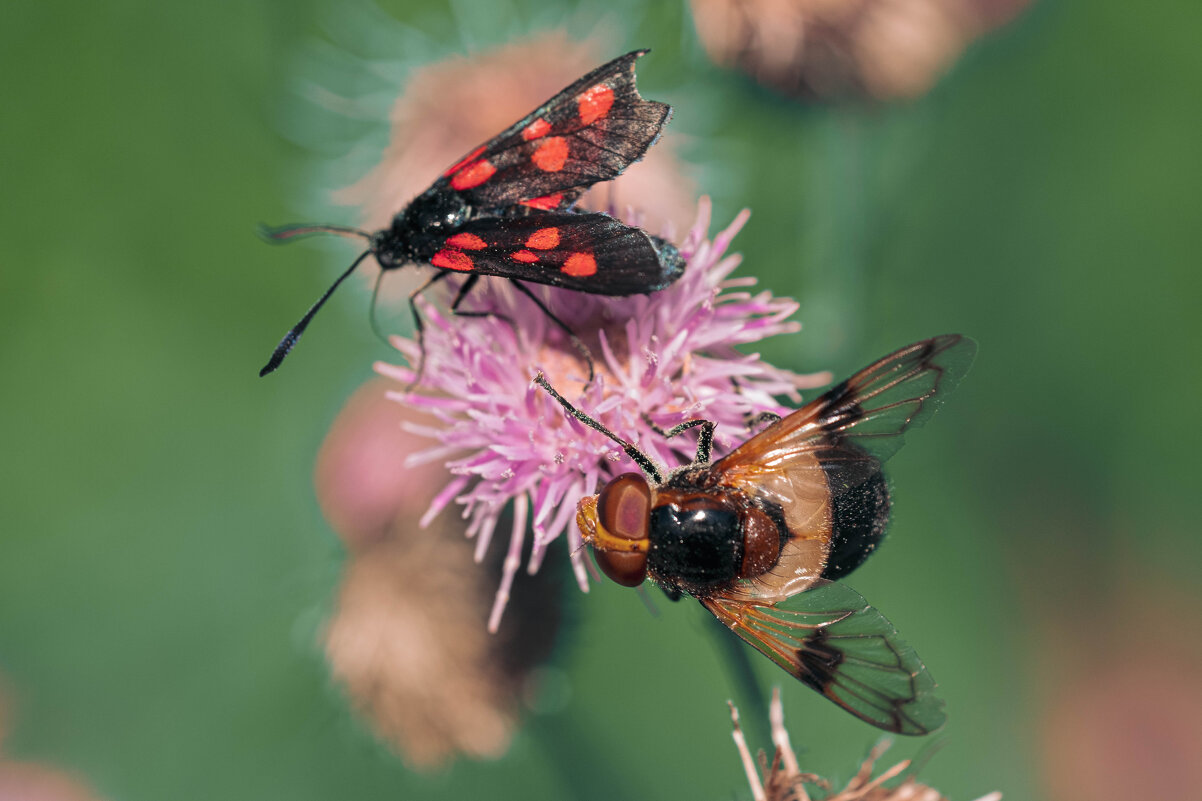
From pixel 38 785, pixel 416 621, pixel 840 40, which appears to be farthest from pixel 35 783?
pixel 840 40

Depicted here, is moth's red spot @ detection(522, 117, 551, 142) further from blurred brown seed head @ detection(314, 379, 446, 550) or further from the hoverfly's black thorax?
blurred brown seed head @ detection(314, 379, 446, 550)

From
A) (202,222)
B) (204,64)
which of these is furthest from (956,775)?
(204,64)

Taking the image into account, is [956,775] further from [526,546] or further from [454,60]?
[454,60]

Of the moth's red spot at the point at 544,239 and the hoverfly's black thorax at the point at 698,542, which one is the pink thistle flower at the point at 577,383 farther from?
the moth's red spot at the point at 544,239

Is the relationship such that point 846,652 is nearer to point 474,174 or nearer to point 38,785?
point 474,174

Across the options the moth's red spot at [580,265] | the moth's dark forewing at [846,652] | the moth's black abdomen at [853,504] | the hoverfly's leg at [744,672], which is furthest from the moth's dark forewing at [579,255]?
the hoverfly's leg at [744,672]

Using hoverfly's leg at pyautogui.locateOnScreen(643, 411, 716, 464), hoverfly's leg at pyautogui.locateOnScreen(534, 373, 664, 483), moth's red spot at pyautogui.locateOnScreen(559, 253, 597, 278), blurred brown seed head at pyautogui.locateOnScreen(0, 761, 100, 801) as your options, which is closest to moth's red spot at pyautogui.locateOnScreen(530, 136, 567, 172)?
moth's red spot at pyautogui.locateOnScreen(559, 253, 597, 278)
